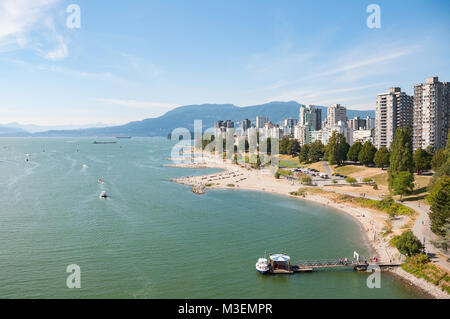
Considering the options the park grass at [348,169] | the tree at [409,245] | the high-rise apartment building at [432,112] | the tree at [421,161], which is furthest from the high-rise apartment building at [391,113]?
the tree at [409,245]

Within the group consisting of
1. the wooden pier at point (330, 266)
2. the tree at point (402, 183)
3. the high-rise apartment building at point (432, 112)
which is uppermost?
the high-rise apartment building at point (432, 112)

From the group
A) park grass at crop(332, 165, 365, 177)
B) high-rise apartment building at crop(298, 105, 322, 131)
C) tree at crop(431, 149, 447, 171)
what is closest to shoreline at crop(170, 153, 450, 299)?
park grass at crop(332, 165, 365, 177)

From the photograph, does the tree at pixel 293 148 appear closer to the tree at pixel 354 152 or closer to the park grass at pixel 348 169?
the park grass at pixel 348 169

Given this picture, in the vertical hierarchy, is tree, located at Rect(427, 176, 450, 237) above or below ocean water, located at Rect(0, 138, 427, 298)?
above

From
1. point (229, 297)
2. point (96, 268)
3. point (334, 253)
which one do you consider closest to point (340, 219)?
point (334, 253)

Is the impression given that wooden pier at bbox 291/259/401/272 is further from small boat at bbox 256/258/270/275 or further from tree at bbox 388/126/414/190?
tree at bbox 388/126/414/190

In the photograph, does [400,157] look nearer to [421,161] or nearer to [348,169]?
[421,161]

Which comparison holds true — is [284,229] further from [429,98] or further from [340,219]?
[429,98]
